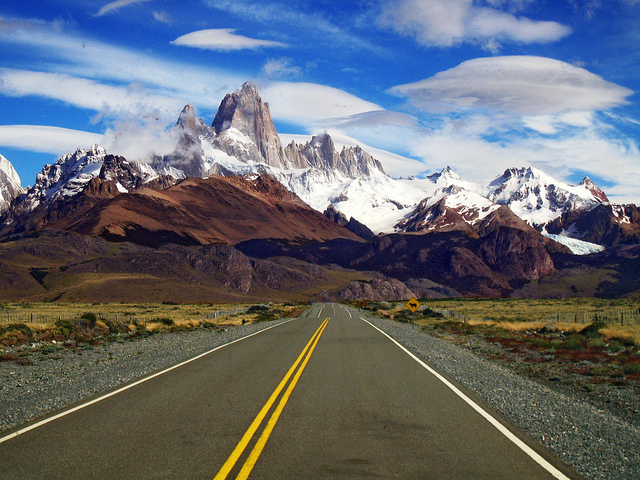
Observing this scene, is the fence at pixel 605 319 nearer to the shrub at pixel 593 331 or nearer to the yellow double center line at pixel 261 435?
the shrub at pixel 593 331

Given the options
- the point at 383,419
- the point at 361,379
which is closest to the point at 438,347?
the point at 361,379

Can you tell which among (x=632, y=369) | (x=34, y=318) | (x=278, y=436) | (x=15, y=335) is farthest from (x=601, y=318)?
(x=34, y=318)

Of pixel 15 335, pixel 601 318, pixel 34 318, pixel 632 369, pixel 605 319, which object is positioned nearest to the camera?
pixel 632 369

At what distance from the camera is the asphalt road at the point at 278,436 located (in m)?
6.29

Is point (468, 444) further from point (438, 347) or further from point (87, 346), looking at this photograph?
point (87, 346)

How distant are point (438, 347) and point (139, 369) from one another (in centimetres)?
1193

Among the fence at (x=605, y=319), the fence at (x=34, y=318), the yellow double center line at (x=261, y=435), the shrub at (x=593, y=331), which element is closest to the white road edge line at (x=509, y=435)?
the yellow double center line at (x=261, y=435)

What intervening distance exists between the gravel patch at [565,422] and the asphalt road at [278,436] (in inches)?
16.6

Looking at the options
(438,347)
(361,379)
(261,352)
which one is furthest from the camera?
(438,347)

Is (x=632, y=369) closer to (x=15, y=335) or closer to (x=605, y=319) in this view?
(x=15, y=335)

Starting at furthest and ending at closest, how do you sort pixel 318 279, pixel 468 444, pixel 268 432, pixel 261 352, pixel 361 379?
pixel 318 279
pixel 261 352
pixel 361 379
pixel 268 432
pixel 468 444

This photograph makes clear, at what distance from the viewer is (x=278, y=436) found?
7629 millimetres

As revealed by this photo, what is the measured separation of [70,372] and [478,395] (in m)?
10.9

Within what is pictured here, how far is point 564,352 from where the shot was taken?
19109 millimetres
